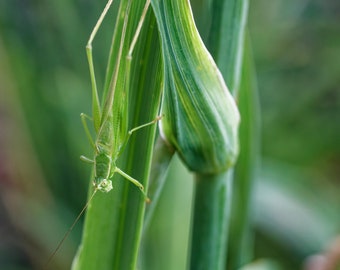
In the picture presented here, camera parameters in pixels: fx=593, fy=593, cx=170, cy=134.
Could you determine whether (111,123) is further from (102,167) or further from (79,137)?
(79,137)

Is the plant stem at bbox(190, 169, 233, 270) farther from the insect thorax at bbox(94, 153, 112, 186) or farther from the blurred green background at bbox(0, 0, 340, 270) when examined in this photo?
the blurred green background at bbox(0, 0, 340, 270)

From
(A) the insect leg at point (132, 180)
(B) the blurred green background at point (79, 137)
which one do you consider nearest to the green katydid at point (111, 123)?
(A) the insect leg at point (132, 180)

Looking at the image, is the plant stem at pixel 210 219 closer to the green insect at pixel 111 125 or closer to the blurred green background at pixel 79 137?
the green insect at pixel 111 125

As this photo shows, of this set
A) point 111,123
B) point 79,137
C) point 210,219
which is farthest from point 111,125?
point 79,137

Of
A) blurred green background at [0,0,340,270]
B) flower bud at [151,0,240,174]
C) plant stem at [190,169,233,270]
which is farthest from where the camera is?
blurred green background at [0,0,340,270]

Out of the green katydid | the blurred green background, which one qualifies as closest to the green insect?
the green katydid
